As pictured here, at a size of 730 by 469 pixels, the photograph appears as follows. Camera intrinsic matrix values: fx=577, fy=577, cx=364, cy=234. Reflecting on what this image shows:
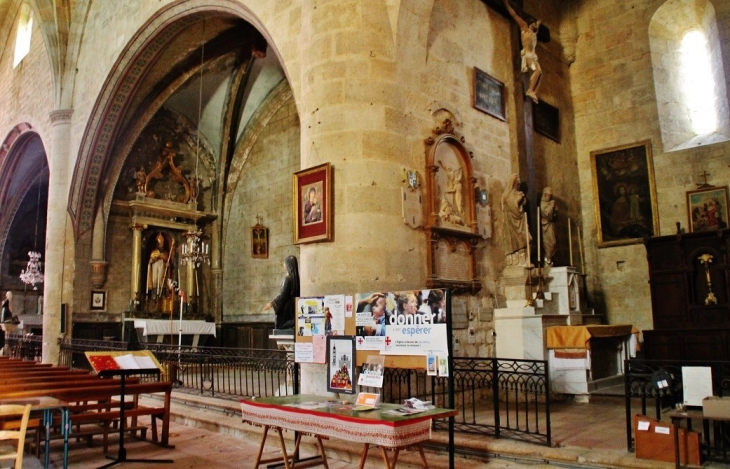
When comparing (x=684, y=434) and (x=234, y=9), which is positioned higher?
(x=234, y=9)

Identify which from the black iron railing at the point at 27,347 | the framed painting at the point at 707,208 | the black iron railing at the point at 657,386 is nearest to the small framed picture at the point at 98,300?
the black iron railing at the point at 27,347

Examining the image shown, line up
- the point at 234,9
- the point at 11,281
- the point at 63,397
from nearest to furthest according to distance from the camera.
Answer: the point at 63,397 → the point at 234,9 → the point at 11,281

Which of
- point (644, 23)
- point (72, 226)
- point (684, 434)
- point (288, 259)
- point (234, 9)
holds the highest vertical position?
point (644, 23)

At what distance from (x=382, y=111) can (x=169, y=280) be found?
9.05 metres

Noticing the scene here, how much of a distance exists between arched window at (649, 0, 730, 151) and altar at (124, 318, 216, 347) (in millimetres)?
10312

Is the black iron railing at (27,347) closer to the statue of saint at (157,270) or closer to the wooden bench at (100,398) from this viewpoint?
the statue of saint at (157,270)

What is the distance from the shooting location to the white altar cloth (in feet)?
40.0

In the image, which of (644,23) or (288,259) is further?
(644,23)

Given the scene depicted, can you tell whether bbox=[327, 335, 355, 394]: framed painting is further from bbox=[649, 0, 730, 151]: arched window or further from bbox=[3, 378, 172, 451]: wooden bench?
bbox=[649, 0, 730, 151]: arched window

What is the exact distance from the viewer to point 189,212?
14109 millimetres

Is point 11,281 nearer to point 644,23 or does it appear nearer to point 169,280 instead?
point 169,280

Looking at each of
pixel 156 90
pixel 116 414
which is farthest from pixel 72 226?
pixel 116 414

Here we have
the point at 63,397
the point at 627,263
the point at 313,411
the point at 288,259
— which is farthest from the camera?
the point at 627,263

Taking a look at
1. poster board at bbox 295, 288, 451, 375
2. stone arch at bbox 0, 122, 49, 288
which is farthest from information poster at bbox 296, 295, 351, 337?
stone arch at bbox 0, 122, 49, 288
